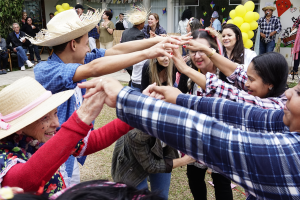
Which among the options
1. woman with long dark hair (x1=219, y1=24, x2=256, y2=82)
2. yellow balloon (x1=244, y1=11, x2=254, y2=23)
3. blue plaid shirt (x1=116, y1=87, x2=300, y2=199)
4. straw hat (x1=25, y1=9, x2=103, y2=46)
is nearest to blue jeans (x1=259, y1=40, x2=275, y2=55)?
yellow balloon (x1=244, y1=11, x2=254, y2=23)

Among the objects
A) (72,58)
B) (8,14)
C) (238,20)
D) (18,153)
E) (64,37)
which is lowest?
(18,153)

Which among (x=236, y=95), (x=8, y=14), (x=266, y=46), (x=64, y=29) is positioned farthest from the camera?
(x=8, y=14)

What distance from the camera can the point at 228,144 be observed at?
0.91 m

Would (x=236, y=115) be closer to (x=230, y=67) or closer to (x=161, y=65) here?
(x=230, y=67)

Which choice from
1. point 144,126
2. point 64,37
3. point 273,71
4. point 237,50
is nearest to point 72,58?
point 64,37

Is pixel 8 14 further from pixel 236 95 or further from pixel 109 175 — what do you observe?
pixel 236 95

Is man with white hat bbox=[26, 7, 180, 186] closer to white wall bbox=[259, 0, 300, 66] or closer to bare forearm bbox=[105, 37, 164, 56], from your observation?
bare forearm bbox=[105, 37, 164, 56]

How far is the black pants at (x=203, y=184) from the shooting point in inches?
97.6

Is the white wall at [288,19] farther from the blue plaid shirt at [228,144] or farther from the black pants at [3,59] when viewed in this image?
the black pants at [3,59]

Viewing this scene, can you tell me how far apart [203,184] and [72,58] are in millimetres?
1789

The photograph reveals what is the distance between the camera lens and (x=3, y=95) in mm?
1339

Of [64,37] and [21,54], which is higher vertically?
[64,37]

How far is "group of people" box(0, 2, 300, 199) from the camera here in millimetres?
891

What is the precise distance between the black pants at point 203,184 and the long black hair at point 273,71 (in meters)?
0.98
